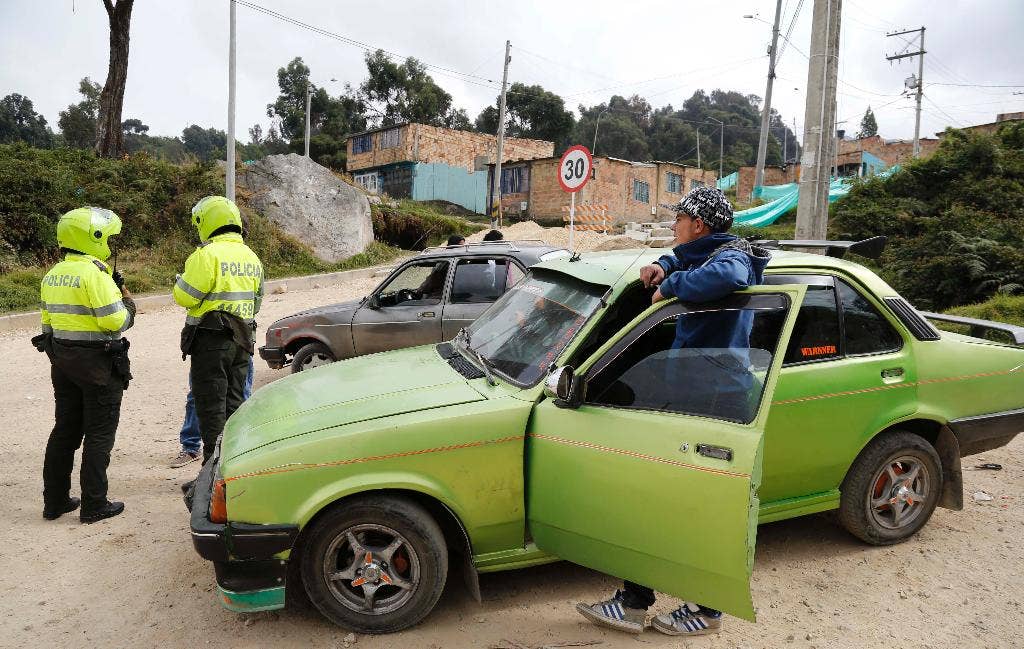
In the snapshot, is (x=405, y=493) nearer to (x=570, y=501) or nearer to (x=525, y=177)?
(x=570, y=501)

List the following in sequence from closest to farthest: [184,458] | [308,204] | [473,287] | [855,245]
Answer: [855,245], [184,458], [473,287], [308,204]

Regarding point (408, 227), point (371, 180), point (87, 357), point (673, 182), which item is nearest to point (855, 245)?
point (87, 357)

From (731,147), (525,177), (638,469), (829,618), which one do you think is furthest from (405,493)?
(731,147)

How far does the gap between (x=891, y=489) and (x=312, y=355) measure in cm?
561

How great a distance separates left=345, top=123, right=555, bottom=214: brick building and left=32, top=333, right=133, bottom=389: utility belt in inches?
1390

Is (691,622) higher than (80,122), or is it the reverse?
(80,122)

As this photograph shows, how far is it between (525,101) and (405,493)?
60.7 meters

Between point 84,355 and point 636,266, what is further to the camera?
point 84,355

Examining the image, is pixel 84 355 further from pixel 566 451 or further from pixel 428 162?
pixel 428 162

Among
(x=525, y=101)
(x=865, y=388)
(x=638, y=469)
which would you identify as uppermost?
(x=525, y=101)

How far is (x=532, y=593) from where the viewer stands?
3.60 metres

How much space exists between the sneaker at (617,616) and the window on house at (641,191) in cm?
3578

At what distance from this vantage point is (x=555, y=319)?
3.60 metres

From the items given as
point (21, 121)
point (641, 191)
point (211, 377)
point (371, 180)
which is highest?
point (21, 121)
